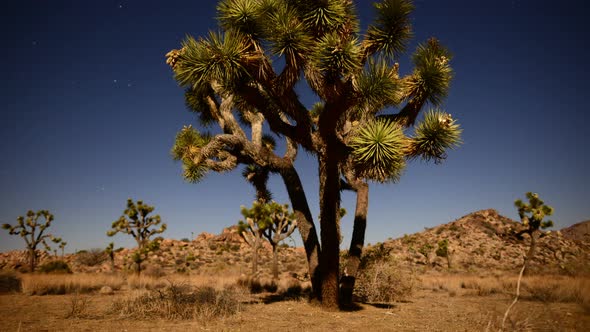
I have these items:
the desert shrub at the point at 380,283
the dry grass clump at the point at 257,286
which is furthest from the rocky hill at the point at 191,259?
the desert shrub at the point at 380,283

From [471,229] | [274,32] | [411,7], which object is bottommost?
[471,229]

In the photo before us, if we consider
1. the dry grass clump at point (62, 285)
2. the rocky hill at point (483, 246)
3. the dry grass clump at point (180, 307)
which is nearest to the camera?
the dry grass clump at point (180, 307)

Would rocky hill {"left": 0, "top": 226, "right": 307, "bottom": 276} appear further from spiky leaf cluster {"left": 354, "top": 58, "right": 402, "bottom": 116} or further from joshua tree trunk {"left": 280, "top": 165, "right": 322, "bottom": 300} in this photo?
spiky leaf cluster {"left": 354, "top": 58, "right": 402, "bottom": 116}

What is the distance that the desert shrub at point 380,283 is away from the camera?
9.95 meters

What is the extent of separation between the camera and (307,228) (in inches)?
327

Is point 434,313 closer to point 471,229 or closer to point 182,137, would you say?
point 182,137

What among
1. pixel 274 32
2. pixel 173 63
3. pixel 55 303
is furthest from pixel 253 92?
pixel 55 303

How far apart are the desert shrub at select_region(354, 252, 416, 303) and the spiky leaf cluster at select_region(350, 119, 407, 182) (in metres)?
4.88

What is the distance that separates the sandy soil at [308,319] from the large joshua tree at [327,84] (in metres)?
1.04

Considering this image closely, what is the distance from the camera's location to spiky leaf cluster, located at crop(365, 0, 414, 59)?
6773 mm

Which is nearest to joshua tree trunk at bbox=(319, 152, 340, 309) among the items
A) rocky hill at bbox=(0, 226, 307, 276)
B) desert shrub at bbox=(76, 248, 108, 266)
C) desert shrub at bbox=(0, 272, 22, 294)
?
desert shrub at bbox=(0, 272, 22, 294)

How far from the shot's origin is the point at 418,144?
6.52m

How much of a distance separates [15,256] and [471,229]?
53.7 metres

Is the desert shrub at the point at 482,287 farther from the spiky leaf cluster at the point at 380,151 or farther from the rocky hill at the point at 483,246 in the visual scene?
the spiky leaf cluster at the point at 380,151
